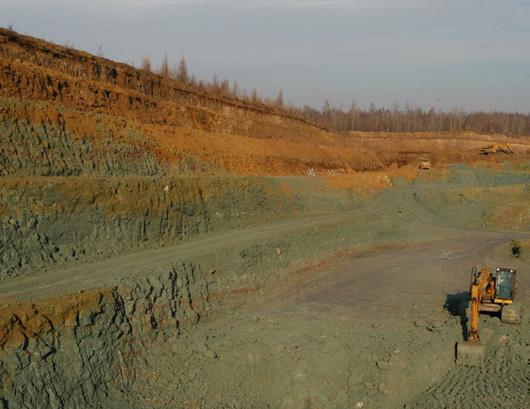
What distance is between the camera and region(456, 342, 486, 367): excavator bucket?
15328mm

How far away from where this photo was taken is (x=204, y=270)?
19172 millimetres

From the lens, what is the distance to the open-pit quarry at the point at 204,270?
44.4 feet

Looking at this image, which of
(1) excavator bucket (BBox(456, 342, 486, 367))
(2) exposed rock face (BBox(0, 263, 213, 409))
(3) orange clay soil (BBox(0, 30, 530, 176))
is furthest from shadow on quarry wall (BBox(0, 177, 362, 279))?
(1) excavator bucket (BBox(456, 342, 486, 367))

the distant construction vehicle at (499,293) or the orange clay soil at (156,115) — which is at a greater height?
the orange clay soil at (156,115)

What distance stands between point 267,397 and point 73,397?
4711mm

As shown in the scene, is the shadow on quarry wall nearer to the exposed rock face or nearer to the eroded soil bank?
the eroded soil bank

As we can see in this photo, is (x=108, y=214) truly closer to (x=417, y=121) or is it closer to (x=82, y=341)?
(x=82, y=341)

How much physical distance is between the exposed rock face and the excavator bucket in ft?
26.7

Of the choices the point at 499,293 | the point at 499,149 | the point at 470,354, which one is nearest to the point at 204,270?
the point at 470,354

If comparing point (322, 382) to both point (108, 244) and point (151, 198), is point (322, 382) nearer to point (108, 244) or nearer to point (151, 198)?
point (108, 244)

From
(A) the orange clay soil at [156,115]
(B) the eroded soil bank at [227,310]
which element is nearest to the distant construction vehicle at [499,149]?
(A) the orange clay soil at [156,115]

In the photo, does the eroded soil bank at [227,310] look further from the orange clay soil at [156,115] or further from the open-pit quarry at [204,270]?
the orange clay soil at [156,115]

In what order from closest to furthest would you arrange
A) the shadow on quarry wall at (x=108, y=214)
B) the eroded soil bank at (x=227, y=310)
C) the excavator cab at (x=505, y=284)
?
the eroded soil bank at (x=227, y=310), the shadow on quarry wall at (x=108, y=214), the excavator cab at (x=505, y=284)

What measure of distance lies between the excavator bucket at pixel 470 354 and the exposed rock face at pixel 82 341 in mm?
8143
